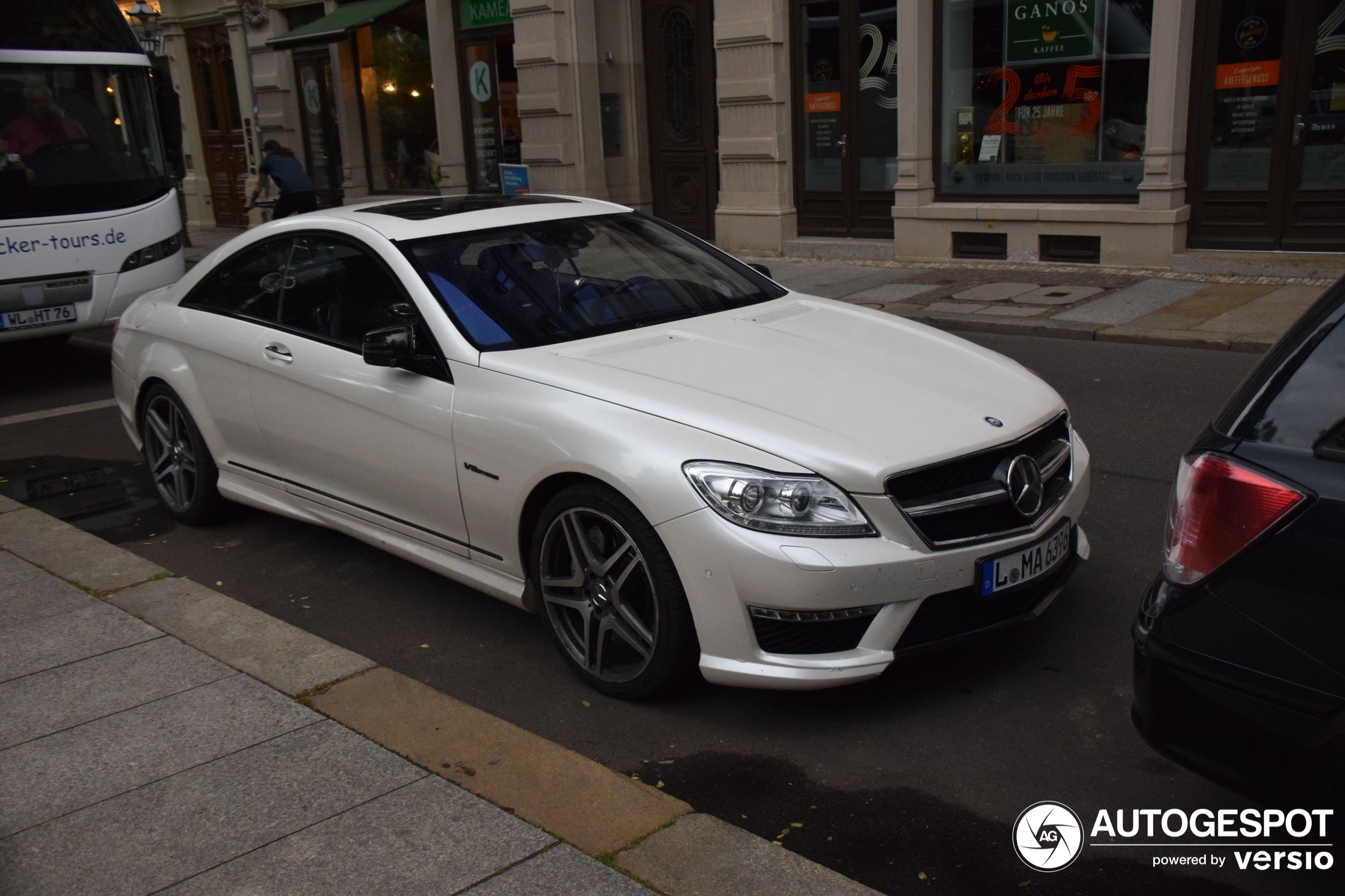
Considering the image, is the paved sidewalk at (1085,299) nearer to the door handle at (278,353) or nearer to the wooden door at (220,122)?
the door handle at (278,353)

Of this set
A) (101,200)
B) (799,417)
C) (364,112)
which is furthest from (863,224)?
(799,417)

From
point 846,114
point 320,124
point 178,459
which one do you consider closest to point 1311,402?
point 178,459

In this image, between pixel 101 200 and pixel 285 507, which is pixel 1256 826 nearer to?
pixel 285 507

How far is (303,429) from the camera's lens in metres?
5.19

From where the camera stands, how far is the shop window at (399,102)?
2039cm

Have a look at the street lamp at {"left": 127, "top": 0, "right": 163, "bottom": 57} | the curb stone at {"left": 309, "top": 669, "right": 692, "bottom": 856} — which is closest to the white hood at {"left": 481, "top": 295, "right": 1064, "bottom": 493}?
the curb stone at {"left": 309, "top": 669, "right": 692, "bottom": 856}

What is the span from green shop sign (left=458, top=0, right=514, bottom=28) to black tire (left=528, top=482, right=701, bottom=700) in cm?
1550

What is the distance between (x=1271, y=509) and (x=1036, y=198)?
1165cm

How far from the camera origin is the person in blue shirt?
649 inches

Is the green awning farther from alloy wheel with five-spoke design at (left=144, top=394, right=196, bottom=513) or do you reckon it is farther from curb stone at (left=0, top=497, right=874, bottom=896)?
curb stone at (left=0, top=497, right=874, bottom=896)

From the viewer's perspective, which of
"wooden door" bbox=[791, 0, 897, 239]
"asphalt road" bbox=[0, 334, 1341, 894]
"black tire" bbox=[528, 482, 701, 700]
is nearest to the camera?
"asphalt road" bbox=[0, 334, 1341, 894]

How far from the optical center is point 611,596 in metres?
4.00

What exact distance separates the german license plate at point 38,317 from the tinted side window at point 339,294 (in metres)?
5.48

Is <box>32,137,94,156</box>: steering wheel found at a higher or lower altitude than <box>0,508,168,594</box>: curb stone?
higher
